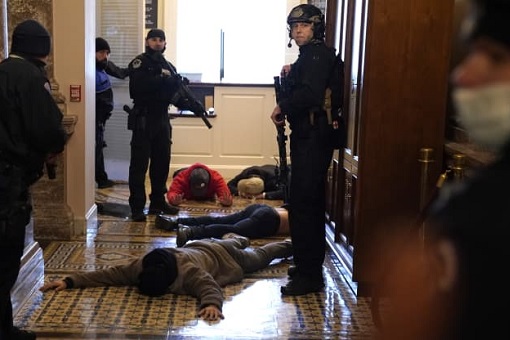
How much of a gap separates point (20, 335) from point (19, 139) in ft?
2.86

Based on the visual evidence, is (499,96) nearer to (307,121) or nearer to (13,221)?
(13,221)

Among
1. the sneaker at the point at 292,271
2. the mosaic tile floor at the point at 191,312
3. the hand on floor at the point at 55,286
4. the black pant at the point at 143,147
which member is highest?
the black pant at the point at 143,147

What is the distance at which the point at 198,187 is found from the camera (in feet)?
19.6

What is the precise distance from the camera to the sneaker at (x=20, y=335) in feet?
9.46

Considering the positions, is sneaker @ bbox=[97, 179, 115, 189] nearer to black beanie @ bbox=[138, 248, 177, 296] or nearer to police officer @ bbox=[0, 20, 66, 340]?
black beanie @ bbox=[138, 248, 177, 296]

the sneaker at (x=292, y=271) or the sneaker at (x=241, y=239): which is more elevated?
the sneaker at (x=241, y=239)

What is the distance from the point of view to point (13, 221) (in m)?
2.56

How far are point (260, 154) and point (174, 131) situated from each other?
94 centimetres

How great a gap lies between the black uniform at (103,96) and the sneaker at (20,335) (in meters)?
3.54

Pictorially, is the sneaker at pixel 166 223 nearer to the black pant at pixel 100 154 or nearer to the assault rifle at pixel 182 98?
the assault rifle at pixel 182 98

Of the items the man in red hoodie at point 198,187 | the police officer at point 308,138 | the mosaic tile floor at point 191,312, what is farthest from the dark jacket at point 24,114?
the man in red hoodie at point 198,187

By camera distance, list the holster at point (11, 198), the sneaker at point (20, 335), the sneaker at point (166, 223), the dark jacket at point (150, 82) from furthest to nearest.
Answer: the dark jacket at point (150, 82) < the sneaker at point (166, 223) < the sneaker at point (20, 335) < the holster at point (11, 198)

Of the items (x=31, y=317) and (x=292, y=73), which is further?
(x=292, y=73)

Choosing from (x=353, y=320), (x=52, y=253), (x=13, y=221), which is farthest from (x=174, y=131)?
(x=13, y=221)
